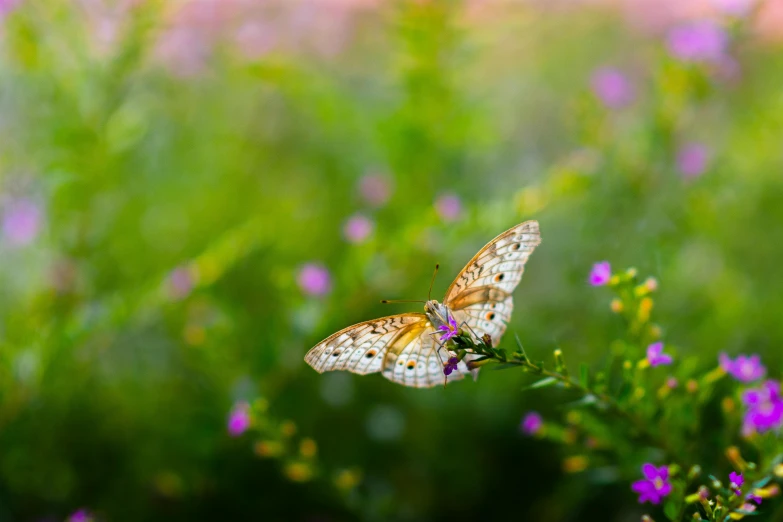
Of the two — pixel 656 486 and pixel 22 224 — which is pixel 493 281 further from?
pixel 22 224

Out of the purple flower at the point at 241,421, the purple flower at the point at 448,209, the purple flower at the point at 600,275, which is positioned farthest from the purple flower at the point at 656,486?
the purple flower at the point at 448,209

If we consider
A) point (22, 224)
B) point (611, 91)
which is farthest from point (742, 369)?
point (22, 224)

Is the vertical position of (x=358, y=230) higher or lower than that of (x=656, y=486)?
higher

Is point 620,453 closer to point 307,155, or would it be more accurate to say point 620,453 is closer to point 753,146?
point 753,146

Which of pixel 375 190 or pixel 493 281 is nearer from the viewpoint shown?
pixel 493 281

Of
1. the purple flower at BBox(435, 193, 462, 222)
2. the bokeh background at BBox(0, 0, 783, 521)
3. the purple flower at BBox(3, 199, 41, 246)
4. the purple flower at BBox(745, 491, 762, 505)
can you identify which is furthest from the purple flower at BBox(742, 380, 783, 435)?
the purple flower at BBox(3, 199, 41, 246)

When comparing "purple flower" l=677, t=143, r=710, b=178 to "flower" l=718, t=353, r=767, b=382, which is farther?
"purple flower" l=677, t=143, r=710, b=178

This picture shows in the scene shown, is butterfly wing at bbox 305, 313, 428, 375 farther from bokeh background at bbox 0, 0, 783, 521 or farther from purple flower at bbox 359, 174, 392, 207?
purple flower at bbox 359, 174, 392, 207
